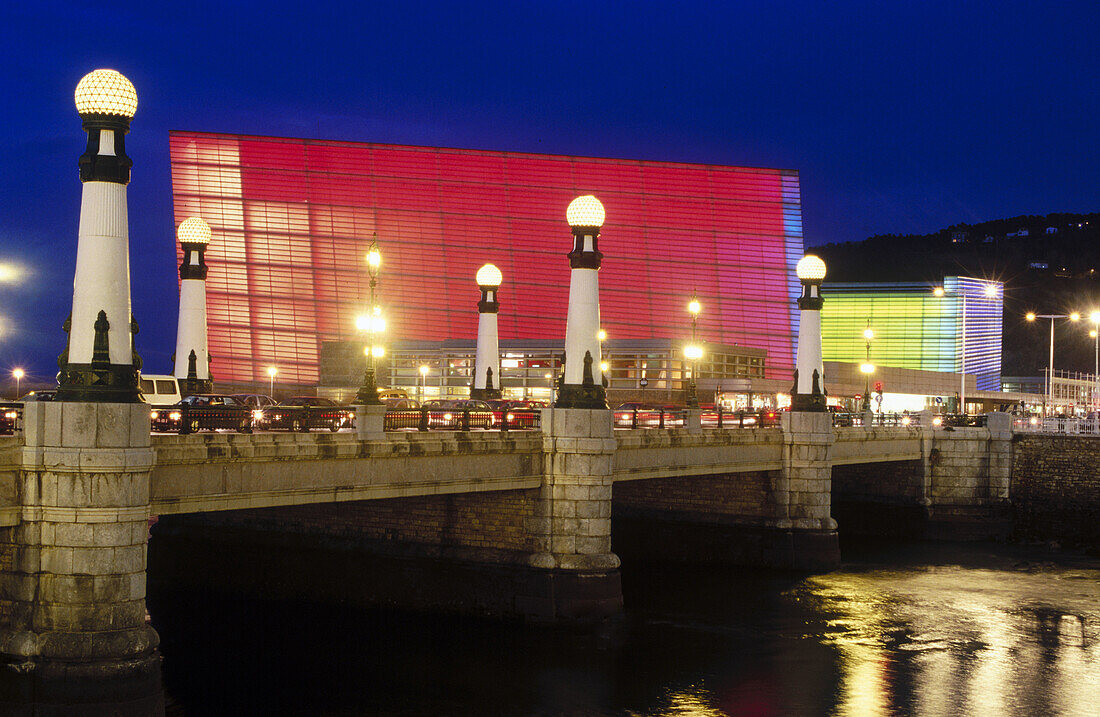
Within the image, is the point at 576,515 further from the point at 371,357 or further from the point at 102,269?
the point at 102,269

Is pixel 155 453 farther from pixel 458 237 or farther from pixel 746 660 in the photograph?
pixel 458 237

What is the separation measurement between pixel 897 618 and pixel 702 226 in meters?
63.1

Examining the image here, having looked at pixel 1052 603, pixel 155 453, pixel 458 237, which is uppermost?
pixel 458 237

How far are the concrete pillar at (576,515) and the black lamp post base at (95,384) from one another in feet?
36.9

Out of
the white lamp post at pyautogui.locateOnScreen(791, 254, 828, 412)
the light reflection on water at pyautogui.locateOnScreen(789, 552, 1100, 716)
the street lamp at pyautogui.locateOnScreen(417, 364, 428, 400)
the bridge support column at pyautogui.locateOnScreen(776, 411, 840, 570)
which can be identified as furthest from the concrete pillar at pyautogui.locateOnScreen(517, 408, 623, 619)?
the street lamp at pyautogui.locateOnScreen(417, 364, 428, 400)

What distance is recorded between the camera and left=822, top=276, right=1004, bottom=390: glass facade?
114 metres

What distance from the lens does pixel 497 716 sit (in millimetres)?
21172

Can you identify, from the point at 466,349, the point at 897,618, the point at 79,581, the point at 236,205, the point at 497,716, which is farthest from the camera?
the point at 236,205

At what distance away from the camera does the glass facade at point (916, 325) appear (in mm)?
113875

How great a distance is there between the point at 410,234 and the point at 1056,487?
5344 centimetres

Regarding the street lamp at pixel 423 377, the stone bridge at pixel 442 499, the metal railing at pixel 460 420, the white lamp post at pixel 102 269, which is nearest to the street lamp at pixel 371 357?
the metal railing at pixel 460 420

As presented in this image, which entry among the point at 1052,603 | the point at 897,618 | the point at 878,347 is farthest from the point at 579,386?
the point at 878,347

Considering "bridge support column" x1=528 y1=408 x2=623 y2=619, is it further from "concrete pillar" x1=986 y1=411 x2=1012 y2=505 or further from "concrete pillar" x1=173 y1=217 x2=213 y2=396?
"concrete pillar" x1=986 y1=411 x2=1012 y2=505

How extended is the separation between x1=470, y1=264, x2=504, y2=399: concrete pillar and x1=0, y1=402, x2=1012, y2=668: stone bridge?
6235 millimetres
